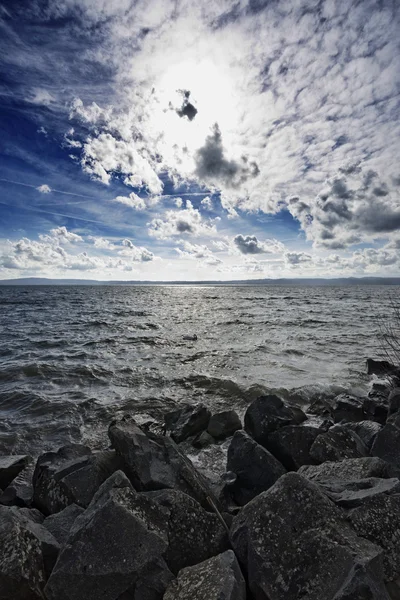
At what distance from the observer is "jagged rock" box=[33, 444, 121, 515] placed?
491cm

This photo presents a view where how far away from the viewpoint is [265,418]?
7641 mm

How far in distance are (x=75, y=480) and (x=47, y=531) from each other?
3.31 ft

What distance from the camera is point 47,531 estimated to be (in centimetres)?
400

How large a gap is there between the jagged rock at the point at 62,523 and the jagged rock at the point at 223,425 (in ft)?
16.3

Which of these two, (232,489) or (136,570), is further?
(232,489)

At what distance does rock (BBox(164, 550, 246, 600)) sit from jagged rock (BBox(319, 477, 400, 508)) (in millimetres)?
1610

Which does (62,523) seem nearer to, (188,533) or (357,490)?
(188,533)

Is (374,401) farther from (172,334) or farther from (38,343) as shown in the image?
(38,343)

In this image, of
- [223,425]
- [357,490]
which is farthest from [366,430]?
[357,490]

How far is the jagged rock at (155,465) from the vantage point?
483 centimetres

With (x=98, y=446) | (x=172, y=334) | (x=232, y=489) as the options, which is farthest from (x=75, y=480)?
(x=172, y=334)

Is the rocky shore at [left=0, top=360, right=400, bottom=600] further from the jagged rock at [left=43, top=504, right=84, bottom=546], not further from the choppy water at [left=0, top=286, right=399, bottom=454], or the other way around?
the choppy water at [left=0, top=286, right=399, bottom=454]

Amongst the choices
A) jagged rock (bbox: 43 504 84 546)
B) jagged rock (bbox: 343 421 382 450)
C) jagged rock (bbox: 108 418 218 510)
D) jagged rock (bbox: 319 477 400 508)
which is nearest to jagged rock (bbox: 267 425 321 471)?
jagged rock (bbox: 343 421 382 450)

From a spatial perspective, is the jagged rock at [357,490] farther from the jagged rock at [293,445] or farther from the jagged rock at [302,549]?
the jagged rock at [293,445]
